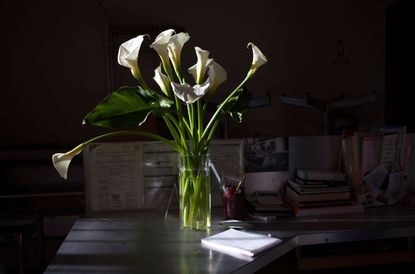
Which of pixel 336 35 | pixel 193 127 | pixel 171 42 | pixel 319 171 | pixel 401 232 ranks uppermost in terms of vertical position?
pixel 336 35

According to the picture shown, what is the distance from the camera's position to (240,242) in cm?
117

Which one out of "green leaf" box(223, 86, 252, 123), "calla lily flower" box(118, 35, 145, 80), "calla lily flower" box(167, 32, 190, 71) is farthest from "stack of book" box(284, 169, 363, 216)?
"calla lily flower" box(118, 35, 145, 80)

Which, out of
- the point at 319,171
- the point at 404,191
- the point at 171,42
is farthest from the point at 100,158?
the point at 404,191

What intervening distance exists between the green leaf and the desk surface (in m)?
0.37

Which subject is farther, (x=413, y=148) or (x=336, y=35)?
(x=336, y=35)

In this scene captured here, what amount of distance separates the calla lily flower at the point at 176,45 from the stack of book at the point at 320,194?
2.11 ft

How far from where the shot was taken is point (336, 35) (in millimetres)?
3996

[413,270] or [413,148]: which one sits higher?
[413,148]

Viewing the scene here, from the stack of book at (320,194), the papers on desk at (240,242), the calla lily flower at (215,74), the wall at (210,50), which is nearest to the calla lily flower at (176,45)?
the calla lily flower at (215,74)

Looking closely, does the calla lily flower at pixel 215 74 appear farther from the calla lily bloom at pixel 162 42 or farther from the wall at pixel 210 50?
the wall at pixel 210 50

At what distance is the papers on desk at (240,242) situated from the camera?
1.10m

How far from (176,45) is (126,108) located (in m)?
0.24

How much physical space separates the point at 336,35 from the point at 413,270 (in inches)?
114

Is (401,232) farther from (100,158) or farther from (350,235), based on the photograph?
(100,158)
